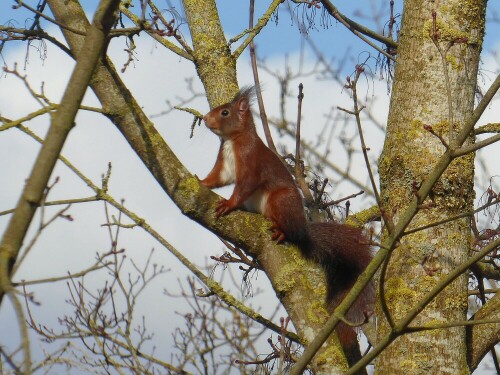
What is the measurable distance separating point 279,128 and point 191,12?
3.77 metres

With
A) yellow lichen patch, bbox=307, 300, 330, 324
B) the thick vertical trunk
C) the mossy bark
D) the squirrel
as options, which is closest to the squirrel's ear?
the squirrel

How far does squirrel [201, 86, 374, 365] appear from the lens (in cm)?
412

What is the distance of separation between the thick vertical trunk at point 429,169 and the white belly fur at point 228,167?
63.7 inches

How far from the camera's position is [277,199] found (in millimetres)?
4480

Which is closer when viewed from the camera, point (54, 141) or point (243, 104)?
point (54, 141)

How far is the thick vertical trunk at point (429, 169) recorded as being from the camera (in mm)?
3037

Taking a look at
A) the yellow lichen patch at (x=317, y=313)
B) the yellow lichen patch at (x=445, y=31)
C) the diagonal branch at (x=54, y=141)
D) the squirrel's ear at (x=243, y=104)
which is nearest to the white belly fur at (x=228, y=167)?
the squirrel's ear at (x=243, y=104)

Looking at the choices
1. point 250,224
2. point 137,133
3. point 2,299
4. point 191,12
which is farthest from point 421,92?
point 2,299

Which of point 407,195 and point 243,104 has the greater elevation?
point 243,104

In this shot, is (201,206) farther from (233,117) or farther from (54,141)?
(233,117)

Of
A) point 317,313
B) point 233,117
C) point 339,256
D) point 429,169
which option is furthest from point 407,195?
point 233,117

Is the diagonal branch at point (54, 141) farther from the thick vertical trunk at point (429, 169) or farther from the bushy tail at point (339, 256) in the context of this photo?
the bushy tail at point (339, 256)

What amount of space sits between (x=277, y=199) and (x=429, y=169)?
137 cm

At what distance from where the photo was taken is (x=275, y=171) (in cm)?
482
